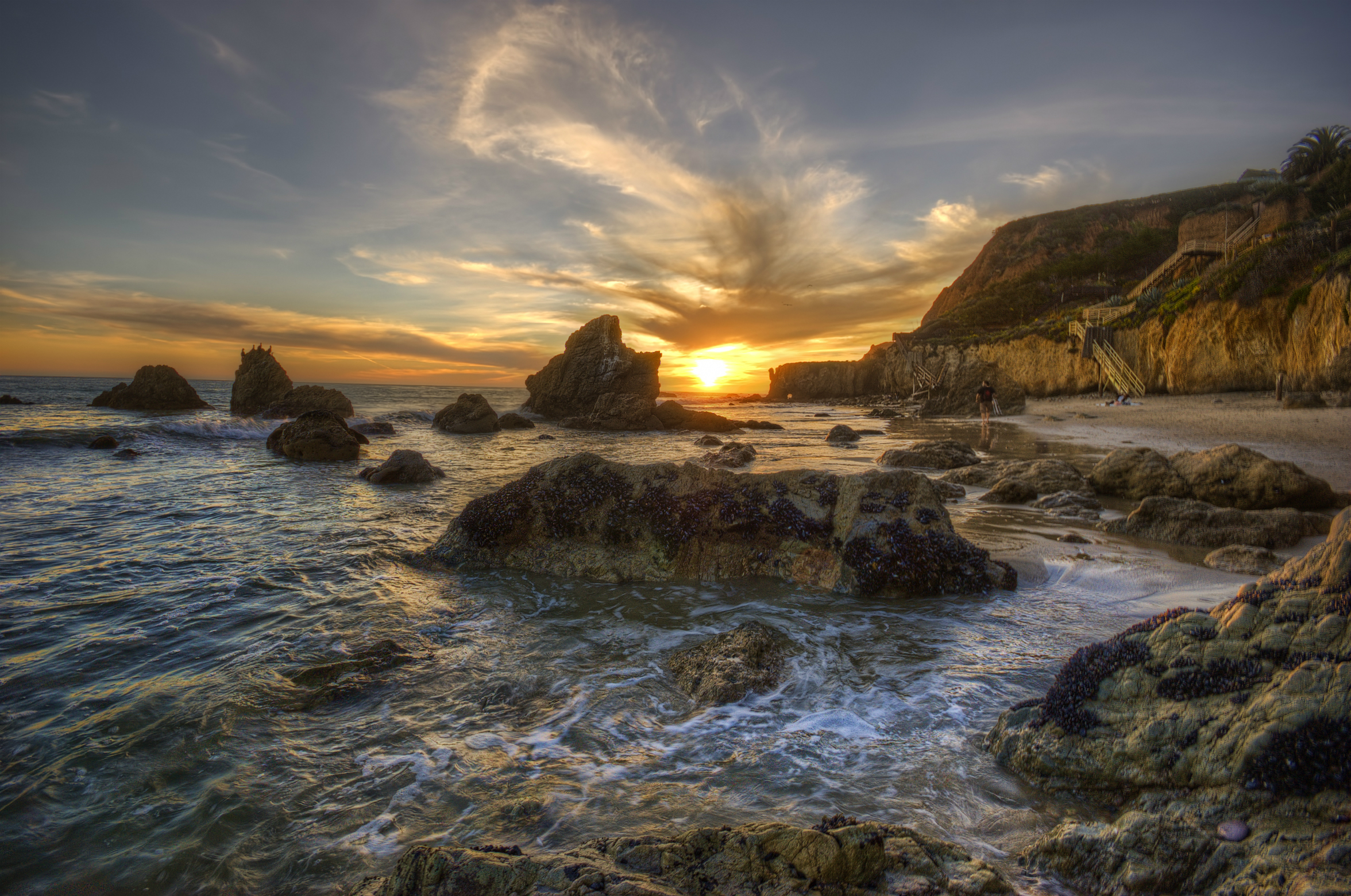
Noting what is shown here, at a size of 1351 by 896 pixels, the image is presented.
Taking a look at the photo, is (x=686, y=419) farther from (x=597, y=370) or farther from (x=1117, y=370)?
(x=1117, y=370)

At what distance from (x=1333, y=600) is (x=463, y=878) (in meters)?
4.32

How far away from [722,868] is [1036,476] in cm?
1182

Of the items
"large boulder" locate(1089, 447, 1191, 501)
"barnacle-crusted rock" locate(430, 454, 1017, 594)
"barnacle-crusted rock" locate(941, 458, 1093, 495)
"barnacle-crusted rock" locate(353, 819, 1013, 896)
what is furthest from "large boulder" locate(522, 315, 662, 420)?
"barnacle-crusted rock" locate(353, 819, 1013, 896)

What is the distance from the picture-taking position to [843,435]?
2534cm

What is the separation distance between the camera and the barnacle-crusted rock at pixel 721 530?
6637mm

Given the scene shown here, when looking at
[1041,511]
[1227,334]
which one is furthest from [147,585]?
[1227,334]

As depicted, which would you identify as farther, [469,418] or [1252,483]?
[469,418]

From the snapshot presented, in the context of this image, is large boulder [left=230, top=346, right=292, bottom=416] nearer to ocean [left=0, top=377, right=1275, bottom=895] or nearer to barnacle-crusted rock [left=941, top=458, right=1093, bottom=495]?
ocean [left=0, top=377, right=1275, bottom=895]

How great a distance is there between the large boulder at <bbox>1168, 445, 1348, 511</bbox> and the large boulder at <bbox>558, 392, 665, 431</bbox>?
28295 millimetres

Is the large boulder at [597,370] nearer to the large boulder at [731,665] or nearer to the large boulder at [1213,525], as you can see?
the large boulder at [1213,525]

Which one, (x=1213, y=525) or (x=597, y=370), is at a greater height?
(x=597, y=370)

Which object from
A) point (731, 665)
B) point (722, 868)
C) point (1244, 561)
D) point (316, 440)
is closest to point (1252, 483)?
point (1244, 561)

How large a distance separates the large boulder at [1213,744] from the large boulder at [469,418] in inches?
1208

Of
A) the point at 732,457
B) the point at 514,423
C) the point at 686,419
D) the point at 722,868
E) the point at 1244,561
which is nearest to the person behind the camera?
the point at 722,868
